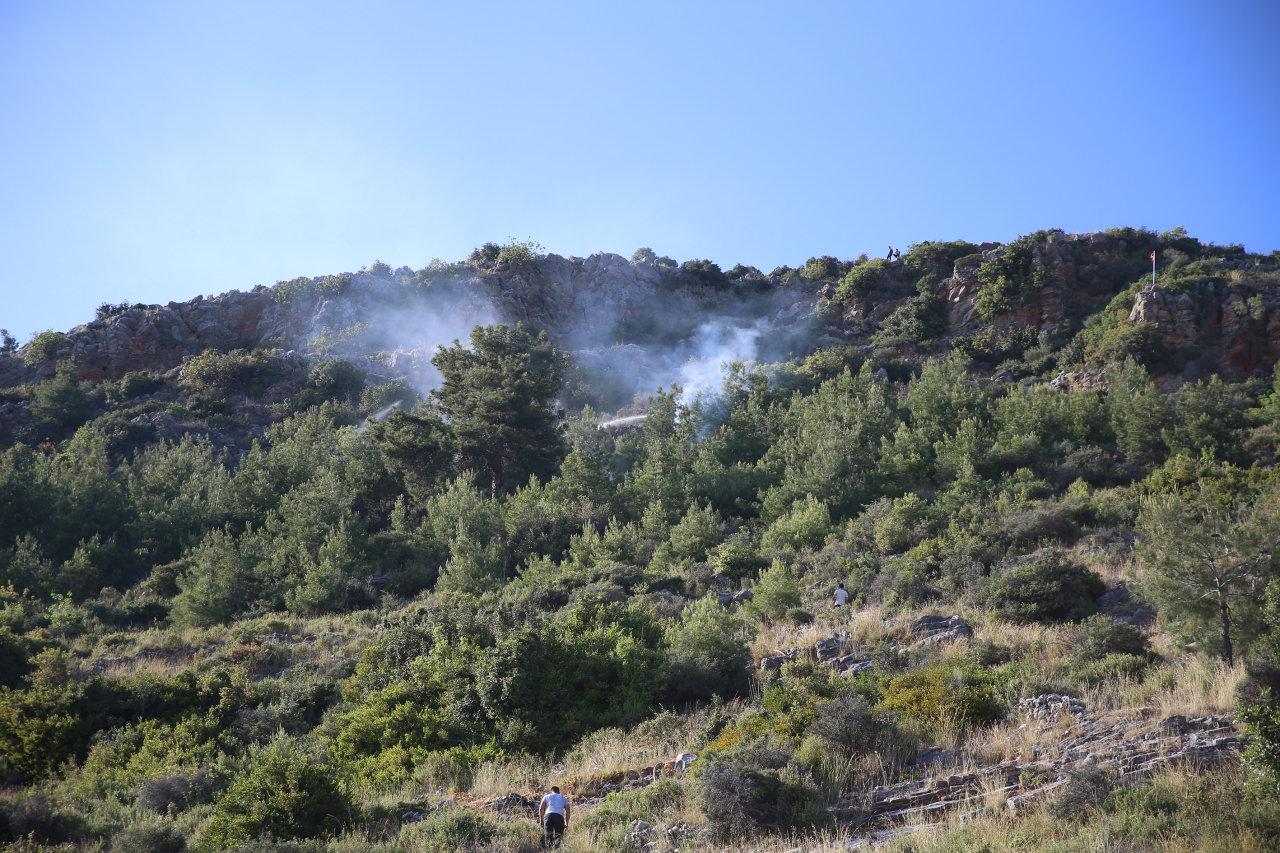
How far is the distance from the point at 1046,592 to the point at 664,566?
1086 cm

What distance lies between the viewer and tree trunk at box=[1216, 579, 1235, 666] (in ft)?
35.5

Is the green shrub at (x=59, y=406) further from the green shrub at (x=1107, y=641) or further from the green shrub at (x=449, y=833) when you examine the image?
the green shrub at (x=1107, y=641)

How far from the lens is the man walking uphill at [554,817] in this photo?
873 centimetres

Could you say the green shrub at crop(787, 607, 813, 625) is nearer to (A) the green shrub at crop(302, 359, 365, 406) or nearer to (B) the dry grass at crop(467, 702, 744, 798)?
(B) the dry grass at crop(467, 702, 744, 798)

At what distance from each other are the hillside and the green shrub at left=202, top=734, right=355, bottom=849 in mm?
43

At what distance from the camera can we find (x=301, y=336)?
57719 millimetres

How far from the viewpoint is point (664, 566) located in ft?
78.7

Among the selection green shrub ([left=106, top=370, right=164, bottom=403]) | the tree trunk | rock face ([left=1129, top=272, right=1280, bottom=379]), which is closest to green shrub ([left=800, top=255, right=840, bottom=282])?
rock face ([left=1129, top=272, right=1280, bottom=379])

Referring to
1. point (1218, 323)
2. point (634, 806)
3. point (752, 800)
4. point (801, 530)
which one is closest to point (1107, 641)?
point (752, 800)

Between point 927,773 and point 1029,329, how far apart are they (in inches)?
1649

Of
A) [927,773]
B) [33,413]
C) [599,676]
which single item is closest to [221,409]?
[33,413]

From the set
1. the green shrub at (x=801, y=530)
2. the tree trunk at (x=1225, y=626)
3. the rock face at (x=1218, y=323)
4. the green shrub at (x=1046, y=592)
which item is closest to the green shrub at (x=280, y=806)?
the tree trunk at (x=1225, y=626)

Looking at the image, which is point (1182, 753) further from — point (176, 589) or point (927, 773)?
point (176, 589)

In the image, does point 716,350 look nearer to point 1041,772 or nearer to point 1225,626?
point 1225,626
